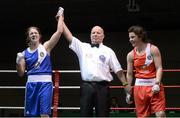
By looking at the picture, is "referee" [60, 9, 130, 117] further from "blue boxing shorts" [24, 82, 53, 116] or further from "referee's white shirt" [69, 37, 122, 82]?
"blue boxing shorts" [24, 82, 53, 116]

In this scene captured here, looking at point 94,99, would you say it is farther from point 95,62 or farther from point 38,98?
point 38,98

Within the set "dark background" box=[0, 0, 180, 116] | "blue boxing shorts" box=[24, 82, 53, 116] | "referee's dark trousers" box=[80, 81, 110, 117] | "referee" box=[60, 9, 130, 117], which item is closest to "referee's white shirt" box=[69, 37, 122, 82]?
"referee" box=[60, 9, 130, 117]

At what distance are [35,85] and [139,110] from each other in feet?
4.02

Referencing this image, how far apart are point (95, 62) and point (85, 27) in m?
11.1

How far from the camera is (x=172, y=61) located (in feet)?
52.6

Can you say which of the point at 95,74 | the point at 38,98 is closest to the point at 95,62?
the point at 95,74

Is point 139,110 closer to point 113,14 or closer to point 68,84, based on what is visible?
point 113,14

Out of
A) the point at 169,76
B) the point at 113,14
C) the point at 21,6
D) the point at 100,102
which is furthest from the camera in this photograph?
the point at 169,76

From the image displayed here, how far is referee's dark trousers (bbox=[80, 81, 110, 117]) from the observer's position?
480 cm

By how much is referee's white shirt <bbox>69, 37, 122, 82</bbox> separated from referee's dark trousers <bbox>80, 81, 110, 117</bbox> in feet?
0.33

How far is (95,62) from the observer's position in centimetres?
493

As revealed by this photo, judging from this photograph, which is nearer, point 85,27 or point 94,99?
point 94,99

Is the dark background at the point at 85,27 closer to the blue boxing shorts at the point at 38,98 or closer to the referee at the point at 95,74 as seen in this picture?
the referee at the point at 95,74

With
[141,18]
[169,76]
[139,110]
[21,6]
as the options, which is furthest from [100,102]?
[169,76]
